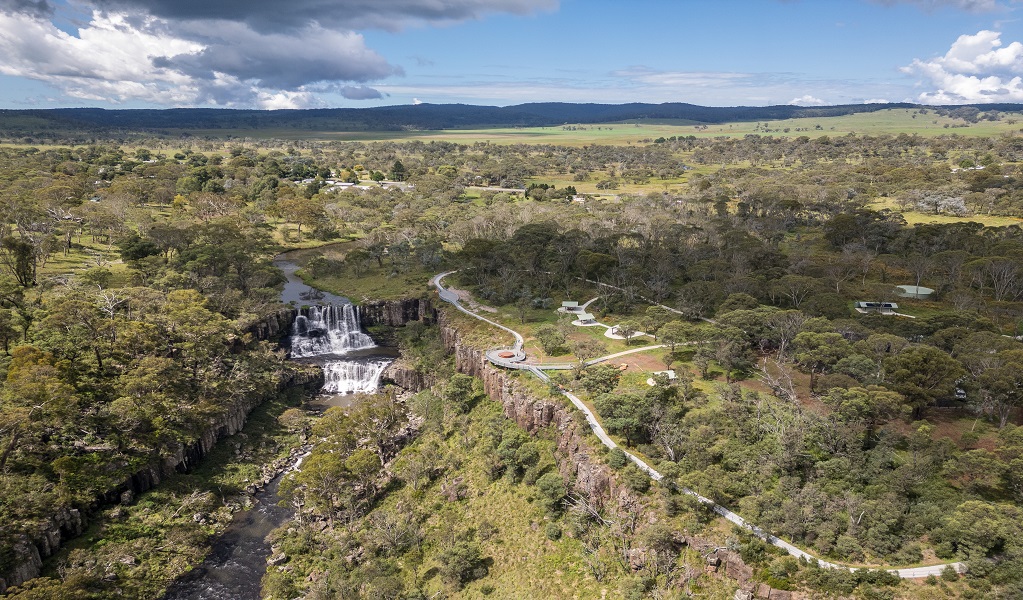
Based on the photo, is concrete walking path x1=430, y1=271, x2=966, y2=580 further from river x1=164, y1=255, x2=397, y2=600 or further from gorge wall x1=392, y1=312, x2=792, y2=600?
river x1=164, y1=255, x2=397, y2=600

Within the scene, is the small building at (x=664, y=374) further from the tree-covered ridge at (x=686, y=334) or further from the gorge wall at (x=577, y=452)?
the gorge wall at (x=577, y=452)

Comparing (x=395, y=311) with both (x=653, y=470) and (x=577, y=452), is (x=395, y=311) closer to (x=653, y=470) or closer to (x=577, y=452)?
(x=577, y=452)

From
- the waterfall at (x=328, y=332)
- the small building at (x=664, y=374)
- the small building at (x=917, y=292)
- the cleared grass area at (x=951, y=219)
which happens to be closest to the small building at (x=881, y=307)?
the small building at (x=917, y=292)

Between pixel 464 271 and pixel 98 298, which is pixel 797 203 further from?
pixel 98 298

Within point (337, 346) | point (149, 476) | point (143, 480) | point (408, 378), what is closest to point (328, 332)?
point (337, 346)

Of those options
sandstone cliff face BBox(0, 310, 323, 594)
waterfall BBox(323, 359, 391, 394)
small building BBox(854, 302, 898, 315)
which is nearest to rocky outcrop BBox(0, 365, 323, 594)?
sandstone cliff face BBox(0, 310, 323, 594)

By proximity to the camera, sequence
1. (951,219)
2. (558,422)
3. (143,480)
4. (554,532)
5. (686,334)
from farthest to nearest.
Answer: (951,219) < (686,334) < (558,422) < (143,480) < (554,532)

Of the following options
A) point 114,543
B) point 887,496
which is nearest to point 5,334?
point 114,543
